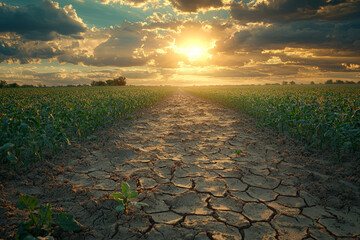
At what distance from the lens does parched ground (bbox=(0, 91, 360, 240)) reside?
2324 millimetres

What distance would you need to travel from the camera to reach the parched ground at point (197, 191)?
232 cm

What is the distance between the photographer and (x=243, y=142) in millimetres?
6117

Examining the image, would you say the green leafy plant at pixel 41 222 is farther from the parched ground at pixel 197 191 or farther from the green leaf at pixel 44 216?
the parched ground at pixel 197 191

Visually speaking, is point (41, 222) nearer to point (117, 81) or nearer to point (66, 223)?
point (66, 223)

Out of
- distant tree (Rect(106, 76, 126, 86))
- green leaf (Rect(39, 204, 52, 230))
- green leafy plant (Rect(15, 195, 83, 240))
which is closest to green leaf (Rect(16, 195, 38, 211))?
green leafy plant (Rect(15, 195, 83, 240))

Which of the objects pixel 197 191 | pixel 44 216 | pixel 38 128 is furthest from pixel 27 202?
pixel 38 128

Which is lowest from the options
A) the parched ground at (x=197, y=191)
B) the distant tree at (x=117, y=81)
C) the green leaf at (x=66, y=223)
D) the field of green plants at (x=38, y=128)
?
the parched ground at (x=197, y=191)

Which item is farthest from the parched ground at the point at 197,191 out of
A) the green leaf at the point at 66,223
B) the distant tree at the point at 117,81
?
the distant tree at the point at 117,81

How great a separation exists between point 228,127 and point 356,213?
5.73 m

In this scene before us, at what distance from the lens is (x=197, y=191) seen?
10.5 ft

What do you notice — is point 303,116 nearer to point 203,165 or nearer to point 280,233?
point 203,165

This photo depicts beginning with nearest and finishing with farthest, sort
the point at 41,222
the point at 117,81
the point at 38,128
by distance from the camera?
the point at 41,222
the point at 38,128
the point at 117,81

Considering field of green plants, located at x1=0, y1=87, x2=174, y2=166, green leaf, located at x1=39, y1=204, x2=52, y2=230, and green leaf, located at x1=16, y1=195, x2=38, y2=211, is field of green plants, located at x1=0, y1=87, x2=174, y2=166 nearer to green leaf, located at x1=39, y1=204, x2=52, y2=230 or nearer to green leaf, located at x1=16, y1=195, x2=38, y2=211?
green leaf, located at x1=16, y1=195, x2=38, y2=211

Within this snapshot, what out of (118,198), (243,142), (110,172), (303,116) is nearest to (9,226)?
(118,198)
